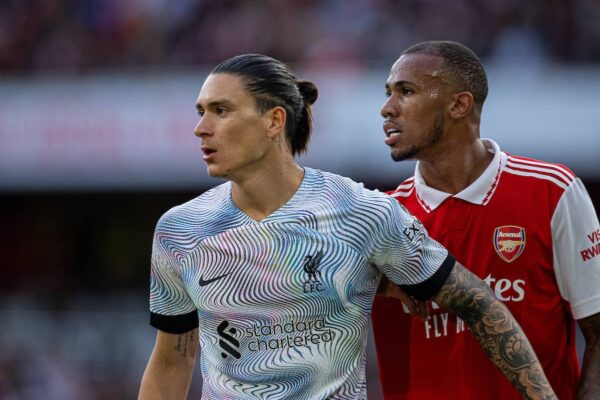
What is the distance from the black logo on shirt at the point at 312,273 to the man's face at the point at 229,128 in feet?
1.14

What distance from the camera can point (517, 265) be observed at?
440 centimetres

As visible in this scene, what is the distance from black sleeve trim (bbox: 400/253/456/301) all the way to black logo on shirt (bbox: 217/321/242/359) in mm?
583

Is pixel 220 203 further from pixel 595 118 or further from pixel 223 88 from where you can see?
pixel 595 118

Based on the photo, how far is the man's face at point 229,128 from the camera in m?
3.86

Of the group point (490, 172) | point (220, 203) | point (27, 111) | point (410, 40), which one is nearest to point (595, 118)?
point (410, 40)

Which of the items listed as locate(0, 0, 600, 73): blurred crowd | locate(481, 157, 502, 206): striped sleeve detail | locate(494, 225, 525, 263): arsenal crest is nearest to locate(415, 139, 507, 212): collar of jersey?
locate(481, 157, 502, 206): striped sleeve detail

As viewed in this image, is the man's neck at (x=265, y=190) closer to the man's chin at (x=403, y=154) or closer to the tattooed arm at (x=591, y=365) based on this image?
the man's chin at (x=403, y=154)

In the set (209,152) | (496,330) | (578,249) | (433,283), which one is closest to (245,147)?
(209,152)

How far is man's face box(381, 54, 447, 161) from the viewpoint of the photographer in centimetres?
449

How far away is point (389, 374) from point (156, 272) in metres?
1.08

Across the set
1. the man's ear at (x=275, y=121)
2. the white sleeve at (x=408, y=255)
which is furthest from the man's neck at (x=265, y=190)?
the white sleeve at (x=408, y=255)

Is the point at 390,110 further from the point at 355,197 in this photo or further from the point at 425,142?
A: the point at 355,197

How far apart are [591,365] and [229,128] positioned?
1.54 metres

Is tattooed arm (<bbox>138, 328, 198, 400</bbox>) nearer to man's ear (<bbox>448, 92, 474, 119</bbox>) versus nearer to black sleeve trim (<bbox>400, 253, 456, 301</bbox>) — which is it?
black sleeve trim (<bbox>400, 253, 456, 301</bbox>)
